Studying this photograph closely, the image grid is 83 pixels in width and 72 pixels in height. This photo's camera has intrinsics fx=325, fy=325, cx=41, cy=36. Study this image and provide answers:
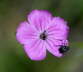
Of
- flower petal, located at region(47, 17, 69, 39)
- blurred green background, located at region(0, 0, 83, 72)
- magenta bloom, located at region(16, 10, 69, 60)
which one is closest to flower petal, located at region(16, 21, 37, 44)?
magenta bloom, located at region(16, 10, 69, 60)

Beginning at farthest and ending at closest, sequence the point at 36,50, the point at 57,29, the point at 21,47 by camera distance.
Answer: the point at 21,47 → the point at 57,29 → the point at 36,50

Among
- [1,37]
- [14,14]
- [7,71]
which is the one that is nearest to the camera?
[7,71]

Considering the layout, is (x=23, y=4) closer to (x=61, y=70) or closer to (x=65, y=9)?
(x=65, y=9)

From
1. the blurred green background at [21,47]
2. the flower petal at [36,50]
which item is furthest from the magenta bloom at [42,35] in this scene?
the blurred green background at [21,47]

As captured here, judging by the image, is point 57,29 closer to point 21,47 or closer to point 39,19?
point 39,19

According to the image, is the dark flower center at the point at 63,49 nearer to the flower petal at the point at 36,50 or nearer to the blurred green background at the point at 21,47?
the flower petal at the point at 36,50

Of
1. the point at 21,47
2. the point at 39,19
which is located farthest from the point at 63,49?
the point at 21,47

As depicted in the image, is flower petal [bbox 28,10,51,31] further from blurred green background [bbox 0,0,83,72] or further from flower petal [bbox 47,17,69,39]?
blurred green background [bbox 0,0,83,72]

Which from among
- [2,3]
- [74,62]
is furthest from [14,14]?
[74,62]
